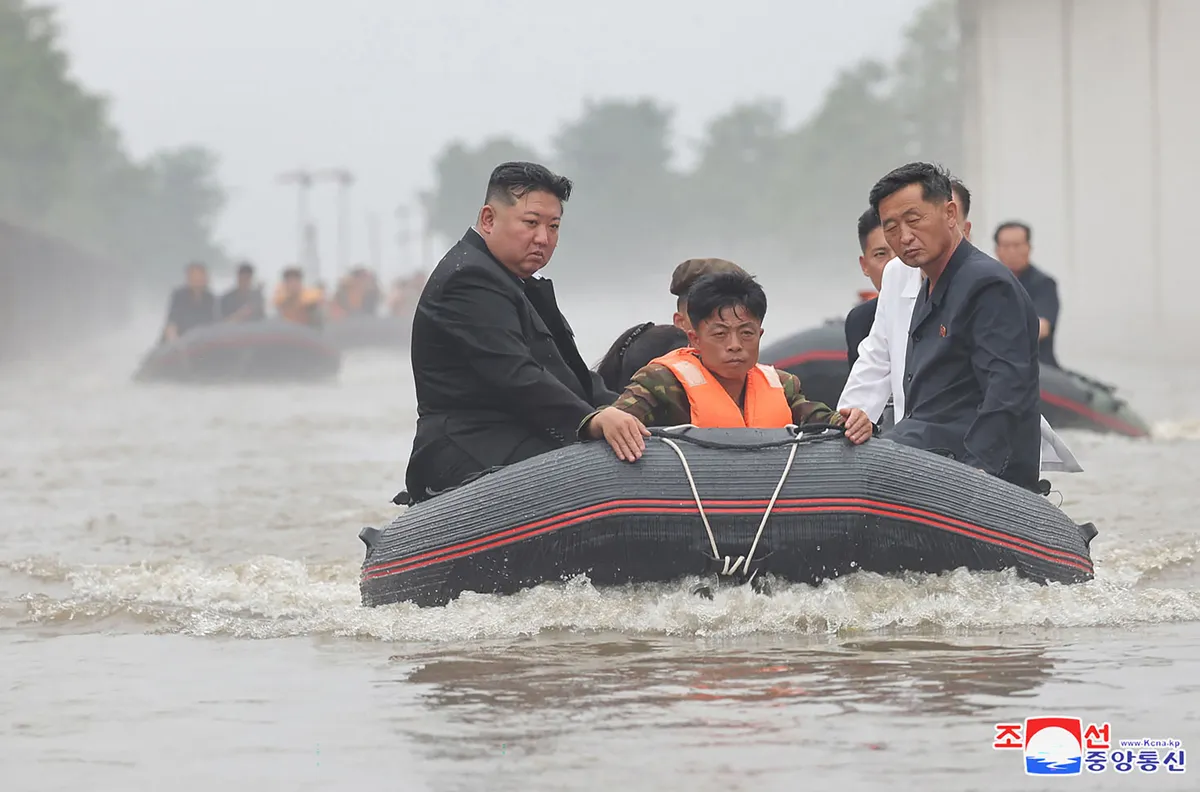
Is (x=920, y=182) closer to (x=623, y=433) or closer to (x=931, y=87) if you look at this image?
(x=623, y=433)

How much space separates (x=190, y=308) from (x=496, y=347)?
1847cm

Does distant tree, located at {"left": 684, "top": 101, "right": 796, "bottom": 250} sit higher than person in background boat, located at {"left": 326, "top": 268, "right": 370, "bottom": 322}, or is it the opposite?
distant tree, located at {"left": 684, "top": 101, "right": 796, "bottom": 250}

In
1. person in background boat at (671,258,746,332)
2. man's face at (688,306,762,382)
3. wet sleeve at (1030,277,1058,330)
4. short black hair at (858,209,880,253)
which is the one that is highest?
wet sleeve at (1030,277,1058,330)

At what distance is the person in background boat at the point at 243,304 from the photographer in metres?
24.4

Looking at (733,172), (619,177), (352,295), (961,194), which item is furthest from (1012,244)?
(619,177)

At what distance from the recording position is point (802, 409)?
6332mm

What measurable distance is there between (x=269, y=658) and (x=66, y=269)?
4625 centimetres

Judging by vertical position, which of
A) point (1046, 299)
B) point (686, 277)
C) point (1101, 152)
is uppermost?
point (1101, 152)

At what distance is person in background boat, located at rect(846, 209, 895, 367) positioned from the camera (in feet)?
25.4

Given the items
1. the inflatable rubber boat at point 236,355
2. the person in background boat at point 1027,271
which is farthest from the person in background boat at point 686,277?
the inflatable rubber boat at point 236,355

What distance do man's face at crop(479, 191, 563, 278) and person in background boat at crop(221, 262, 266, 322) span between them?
18191 mm

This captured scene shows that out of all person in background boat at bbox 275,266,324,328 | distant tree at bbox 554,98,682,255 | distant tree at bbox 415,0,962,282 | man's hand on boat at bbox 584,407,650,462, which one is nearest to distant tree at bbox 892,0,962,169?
distant tree at bbox 415,0,962,282

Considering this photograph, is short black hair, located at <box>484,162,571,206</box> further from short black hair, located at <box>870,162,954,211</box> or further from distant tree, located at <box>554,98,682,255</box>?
distant tree, located at <box>554,98,682,255</box>

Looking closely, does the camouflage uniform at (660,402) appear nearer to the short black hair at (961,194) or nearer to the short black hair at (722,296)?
the short black hair at (722,296)
